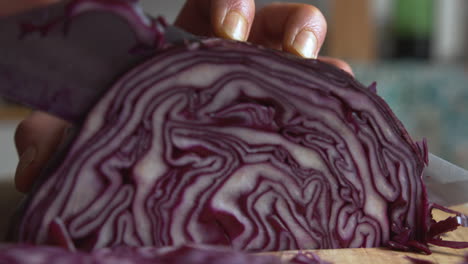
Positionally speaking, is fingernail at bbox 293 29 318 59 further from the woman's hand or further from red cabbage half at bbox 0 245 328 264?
red cabbage half at bbox 0 245 328 264

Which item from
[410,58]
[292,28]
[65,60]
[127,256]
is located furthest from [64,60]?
[410,58]

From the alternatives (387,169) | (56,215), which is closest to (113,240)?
(56,215)

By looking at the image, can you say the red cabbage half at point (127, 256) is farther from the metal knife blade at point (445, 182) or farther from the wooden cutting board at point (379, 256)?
the metal knife blade at point (445, 182)

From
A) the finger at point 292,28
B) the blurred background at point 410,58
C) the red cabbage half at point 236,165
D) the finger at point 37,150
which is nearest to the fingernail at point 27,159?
the finger at point 37,150

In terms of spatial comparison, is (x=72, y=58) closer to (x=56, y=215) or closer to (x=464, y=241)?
(x=56, y=215)

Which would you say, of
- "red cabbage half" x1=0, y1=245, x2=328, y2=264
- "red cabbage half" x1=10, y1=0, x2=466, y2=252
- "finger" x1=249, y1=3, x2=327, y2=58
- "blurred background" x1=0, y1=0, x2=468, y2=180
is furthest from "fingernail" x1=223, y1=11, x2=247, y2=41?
"blurred background" x1=0, y1=0, x2=468, y2=180

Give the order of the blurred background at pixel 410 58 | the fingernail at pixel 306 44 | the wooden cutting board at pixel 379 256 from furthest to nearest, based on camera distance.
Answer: the blurred background at pixel 410 58 → the fingernail at pixel 306 44 → the wooden cutting board at pixel 379 256

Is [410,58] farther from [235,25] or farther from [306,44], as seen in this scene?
[235,25]
